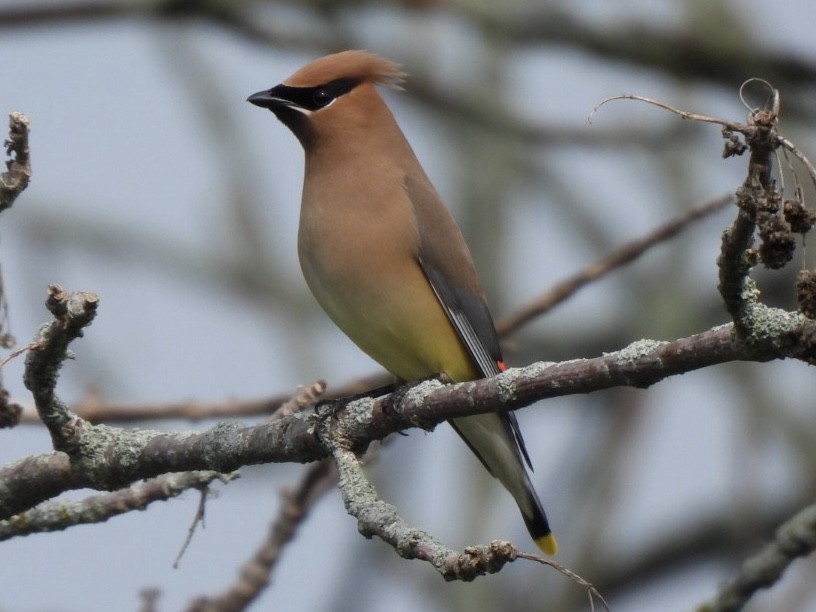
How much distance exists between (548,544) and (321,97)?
6.10ft

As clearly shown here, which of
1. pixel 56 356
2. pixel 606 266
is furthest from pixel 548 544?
pixel 56 356

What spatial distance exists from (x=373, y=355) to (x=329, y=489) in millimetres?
599

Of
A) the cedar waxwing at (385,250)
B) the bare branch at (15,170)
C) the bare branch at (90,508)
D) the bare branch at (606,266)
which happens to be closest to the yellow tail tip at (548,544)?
the cedar waxwing at (385,250)

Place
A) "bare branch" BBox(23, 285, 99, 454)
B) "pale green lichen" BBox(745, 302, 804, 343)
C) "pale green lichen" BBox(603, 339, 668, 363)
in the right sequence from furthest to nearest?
"bare branch" BBox(23, 285, 99, 454) → "pale green lichen" BBox(603, 339, 668, 363) → "pale green lichen" BBox(745, 302, 804, 343)

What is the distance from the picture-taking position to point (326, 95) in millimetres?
5227

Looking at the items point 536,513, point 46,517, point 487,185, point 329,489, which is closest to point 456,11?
point 487,185

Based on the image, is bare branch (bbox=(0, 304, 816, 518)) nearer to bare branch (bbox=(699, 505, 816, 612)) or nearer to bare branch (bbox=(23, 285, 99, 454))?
bare branch (bbox=(23, 285, 99, 454))

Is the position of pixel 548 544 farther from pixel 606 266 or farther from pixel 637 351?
pixel 637 351

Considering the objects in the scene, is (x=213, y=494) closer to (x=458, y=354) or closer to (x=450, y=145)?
(x=458, y=354)

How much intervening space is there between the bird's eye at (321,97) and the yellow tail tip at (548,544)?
180cm

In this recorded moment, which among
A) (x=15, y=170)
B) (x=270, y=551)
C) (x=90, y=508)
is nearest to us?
(x=15, y=170)

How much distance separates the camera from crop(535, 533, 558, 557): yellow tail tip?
208 inches

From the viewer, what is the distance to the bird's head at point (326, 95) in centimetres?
514

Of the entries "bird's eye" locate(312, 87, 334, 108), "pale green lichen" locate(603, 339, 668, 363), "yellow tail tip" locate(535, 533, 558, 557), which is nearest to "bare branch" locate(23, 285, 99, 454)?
"pale green lichen" locate(603, 339, 668, 363)
